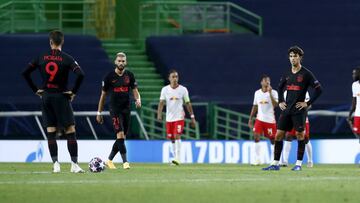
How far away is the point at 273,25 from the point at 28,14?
8063 mm

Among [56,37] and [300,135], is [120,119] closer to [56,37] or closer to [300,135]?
[300,135]

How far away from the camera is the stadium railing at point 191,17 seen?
3816 cm

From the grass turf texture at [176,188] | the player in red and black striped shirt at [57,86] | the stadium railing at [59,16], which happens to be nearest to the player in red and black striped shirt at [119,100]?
the player in red and black striped shirt at [57,86]

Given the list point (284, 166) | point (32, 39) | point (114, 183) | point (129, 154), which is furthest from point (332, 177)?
point (32, 39)

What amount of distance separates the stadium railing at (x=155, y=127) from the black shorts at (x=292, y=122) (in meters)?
11.8

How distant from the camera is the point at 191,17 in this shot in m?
38.8

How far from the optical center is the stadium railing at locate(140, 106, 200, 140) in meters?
33.2

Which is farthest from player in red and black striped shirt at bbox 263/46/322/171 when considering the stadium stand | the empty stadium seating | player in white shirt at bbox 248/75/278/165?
the empty stadium seating

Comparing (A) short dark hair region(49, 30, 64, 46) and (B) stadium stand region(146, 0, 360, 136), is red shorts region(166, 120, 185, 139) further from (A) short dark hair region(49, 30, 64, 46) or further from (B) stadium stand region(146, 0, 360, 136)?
(A) short dark hair region(49, 30, 64, 46)

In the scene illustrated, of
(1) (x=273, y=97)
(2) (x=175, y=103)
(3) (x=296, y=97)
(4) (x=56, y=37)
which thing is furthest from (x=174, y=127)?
(4) (x=56, y=37)

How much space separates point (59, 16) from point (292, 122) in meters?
18.3

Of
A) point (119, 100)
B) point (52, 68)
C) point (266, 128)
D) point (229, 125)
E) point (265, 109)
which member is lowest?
point (229, 125)

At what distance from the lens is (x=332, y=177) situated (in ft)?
59.0

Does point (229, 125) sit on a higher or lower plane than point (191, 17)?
lower
